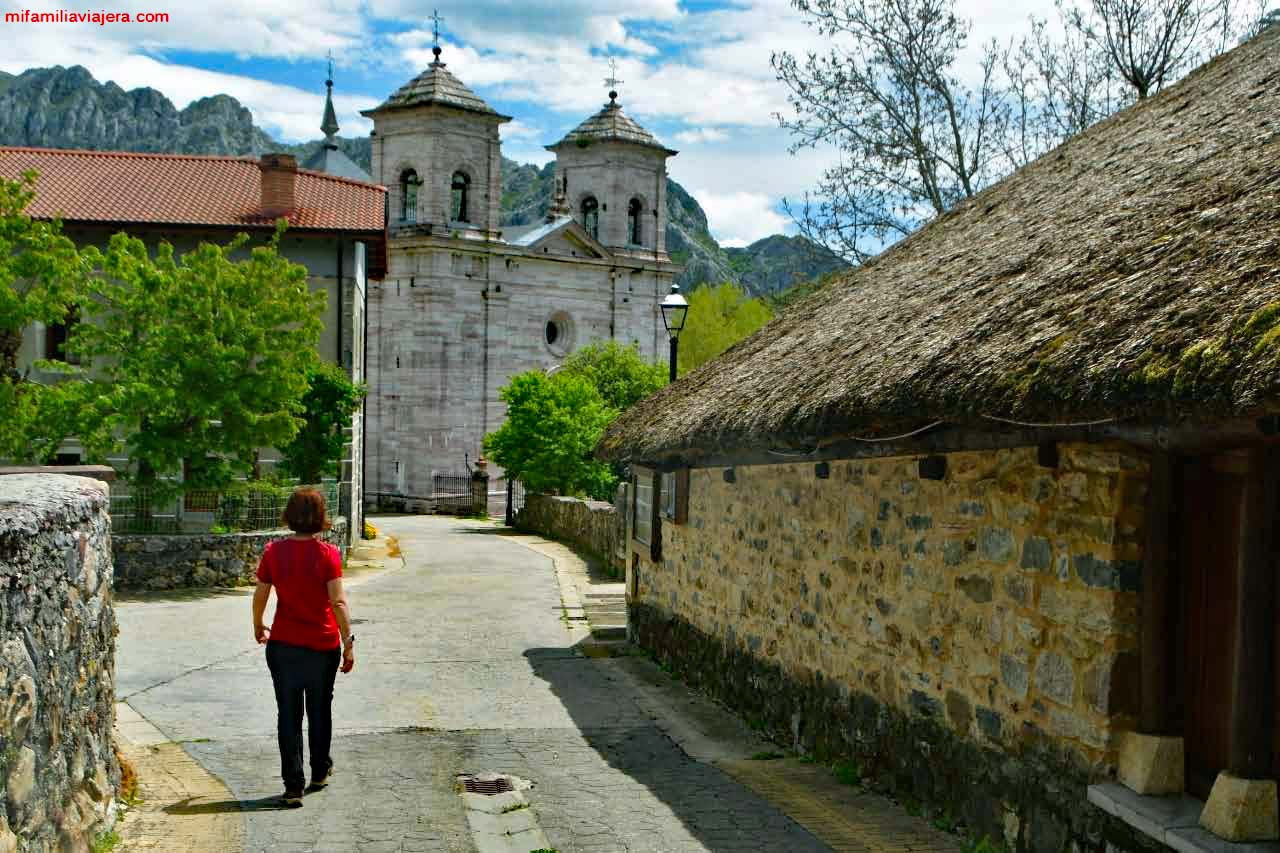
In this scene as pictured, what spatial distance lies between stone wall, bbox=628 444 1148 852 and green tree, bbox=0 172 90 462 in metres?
12.3

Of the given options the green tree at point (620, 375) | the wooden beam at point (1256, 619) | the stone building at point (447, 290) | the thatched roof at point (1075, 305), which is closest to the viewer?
the thatched roof at point (1075, 305)

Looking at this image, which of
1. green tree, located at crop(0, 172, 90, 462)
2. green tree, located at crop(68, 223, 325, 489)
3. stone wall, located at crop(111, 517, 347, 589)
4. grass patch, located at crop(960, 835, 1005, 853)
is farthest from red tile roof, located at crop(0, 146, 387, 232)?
grass patch, located at crop(960, 835, 1005, 853)

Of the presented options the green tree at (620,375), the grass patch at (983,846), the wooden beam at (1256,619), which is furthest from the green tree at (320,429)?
the wooden beam at (1256,619)

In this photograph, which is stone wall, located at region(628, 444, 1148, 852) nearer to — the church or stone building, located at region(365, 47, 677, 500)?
the church

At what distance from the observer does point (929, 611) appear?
6.70 meters

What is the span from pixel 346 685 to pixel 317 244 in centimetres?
1600

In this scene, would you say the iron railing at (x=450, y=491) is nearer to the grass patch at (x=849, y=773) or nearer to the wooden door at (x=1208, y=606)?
the grass patch at (x=849, y=773)

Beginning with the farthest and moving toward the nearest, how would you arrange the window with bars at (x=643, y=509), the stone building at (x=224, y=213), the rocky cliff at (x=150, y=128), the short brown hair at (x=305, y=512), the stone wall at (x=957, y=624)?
the rocky cliff at (x=150, y=128), the stone building at (x=224, y=213), the window with bars at (x=643, y=509), the short brown hair at (x=305, y=512), the stone wall at (x=957, y=624)

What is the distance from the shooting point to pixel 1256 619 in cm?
447

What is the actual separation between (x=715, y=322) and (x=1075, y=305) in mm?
62086

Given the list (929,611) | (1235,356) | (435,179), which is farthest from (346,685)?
(435,179)

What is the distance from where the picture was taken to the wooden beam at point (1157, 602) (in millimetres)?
4914

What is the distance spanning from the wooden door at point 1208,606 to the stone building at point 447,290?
41.7m

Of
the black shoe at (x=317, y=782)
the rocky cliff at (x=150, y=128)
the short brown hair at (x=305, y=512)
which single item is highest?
the rocky cliff at (x=150, y=128)
